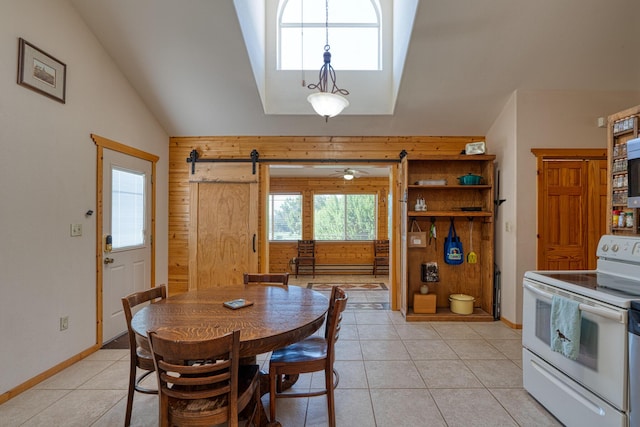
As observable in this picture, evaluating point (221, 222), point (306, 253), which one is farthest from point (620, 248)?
point (306, 253)

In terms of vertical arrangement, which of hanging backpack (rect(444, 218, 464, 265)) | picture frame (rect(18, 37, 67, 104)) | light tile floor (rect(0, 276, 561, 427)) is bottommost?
light tile floor (rect(0, 276, 561, 427))

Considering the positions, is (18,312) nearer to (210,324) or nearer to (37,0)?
(210,324)

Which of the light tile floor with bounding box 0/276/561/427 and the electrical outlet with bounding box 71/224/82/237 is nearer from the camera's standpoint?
the light tile floor with bounding box 0/276/561/427

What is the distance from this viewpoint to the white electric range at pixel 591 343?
1544 mm

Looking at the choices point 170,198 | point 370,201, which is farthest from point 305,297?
point 370,201

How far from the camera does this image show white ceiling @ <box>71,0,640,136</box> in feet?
9.19

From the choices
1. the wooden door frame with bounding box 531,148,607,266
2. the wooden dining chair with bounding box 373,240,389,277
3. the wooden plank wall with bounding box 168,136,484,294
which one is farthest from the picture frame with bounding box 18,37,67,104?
the wooden dining chair with bounding box 373,240,389,277

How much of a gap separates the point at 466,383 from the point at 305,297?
4.87 ft

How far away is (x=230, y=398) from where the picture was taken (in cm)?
141

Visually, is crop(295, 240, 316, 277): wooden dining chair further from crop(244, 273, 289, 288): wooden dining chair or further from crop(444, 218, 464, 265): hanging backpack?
crop(244, 273, 289, 288): wooden dining chair

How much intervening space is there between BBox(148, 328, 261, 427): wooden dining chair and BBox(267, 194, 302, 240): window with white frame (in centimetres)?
587

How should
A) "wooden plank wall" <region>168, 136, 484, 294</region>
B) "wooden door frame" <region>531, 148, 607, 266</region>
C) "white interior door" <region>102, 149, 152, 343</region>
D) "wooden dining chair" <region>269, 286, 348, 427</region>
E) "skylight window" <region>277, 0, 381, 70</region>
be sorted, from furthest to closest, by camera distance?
1. "wooden plank wall" <region>168, 136, 484, 294</region>
2. "skylight window" <region>277, 0, 381, 70</region>
3. "wooden door frame" <region>531, 148, 607, 266</region>
4. "white interior door" <region>102, 149, 152, 343</region>
5. "wooden dining chair" <region>269, 286, 348, 427</region>

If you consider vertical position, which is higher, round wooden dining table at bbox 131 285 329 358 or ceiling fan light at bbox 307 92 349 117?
ceiling fan light at bbox 307 92 349 117

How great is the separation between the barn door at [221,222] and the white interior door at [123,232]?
0.59 m
